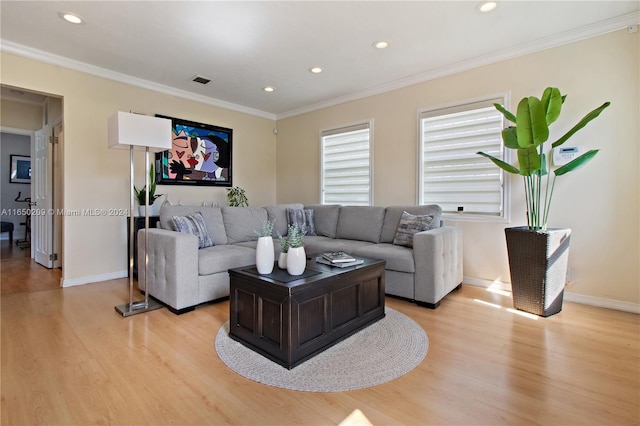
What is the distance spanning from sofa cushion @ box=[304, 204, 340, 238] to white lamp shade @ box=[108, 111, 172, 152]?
2.22 metres

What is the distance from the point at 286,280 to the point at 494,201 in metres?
2.64

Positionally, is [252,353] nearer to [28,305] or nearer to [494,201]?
[28,305]

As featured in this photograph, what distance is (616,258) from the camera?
2803mm

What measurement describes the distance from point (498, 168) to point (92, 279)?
15.9 ft

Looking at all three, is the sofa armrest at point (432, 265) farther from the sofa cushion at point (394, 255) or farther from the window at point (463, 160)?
the window at point (463, 160)

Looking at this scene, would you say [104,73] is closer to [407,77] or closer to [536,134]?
[407,77]

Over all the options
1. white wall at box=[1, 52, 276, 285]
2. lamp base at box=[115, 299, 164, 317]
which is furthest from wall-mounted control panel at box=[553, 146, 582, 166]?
white wall at box=[1, 52, 276, 285]

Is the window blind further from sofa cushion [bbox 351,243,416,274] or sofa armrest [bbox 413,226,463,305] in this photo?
sofa cushion [bbox 351,243,416,274]

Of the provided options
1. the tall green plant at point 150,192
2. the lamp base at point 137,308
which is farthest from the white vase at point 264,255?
the tall green plant at point 150,192

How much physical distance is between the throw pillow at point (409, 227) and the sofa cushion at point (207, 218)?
1989mm

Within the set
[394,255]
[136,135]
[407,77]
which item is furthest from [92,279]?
[407,77]

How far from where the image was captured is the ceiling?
2527 millimetres

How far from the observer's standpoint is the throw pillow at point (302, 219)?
4371 millimetres

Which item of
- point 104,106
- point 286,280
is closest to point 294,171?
point 104,106
